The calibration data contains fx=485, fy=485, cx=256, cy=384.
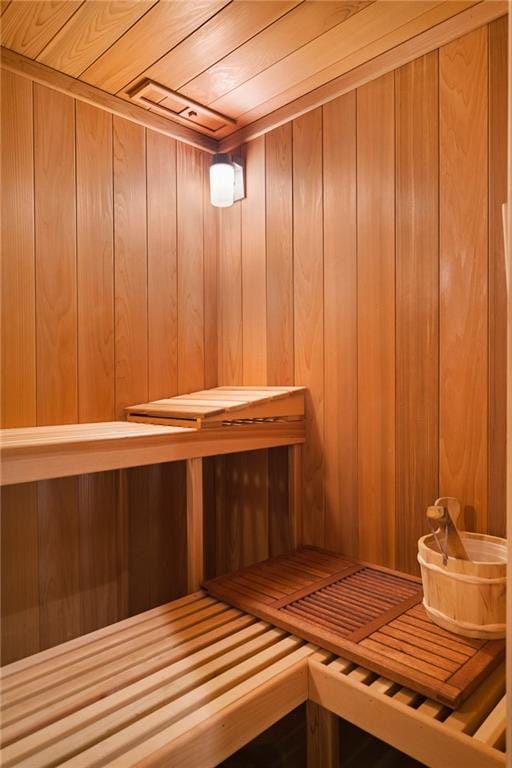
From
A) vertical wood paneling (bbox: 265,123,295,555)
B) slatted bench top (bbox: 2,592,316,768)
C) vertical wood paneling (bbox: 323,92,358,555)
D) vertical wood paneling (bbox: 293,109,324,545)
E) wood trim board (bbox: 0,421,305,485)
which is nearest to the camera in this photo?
slatted bench top (bbox: 2,592,316,768)

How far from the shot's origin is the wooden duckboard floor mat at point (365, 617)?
1062 mm

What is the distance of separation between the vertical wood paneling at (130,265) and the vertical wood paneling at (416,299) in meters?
0.99

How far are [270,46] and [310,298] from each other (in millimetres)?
841

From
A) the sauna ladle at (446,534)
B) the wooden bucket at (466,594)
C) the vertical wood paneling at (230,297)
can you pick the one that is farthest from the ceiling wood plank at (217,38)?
the wooden bucket at (466,594)

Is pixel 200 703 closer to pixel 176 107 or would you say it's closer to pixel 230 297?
pixel 230 297

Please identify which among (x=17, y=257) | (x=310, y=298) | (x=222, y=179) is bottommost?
(x=310, y=298)

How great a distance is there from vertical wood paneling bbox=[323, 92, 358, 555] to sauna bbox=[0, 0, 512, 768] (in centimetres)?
1

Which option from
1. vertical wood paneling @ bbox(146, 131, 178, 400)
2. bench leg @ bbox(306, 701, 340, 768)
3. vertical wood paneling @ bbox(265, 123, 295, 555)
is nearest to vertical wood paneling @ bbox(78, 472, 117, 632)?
vertical wood paneling @ bbox(146, 131, 178, 400)

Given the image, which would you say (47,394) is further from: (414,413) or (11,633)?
(414,413)

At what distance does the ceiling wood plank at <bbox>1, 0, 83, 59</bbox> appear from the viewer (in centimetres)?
137

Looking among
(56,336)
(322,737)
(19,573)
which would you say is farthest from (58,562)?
(322,737)

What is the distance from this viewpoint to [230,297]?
221 cm

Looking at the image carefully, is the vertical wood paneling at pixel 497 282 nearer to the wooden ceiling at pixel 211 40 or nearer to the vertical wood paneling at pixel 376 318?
the wooden ceiling at pixel 211 40

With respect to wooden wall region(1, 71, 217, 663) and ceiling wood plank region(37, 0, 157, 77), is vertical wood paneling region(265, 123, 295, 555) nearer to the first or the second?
wooden wall region(1, 71, 217, 663)
